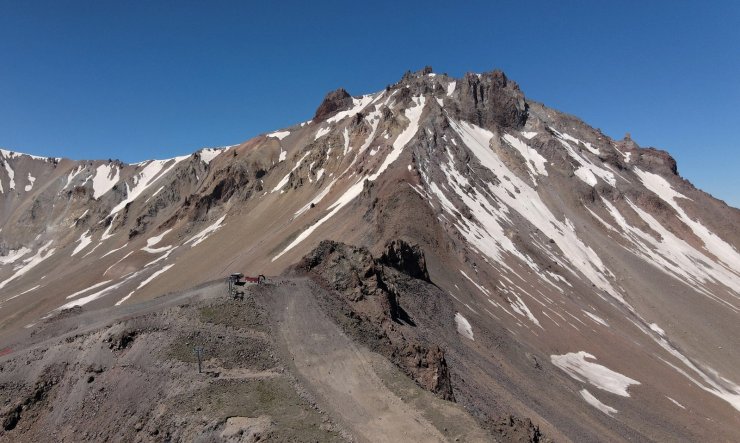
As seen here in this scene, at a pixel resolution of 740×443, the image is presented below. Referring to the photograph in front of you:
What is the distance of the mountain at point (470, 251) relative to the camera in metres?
40.7

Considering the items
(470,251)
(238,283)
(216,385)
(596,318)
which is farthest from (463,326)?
(596,318)

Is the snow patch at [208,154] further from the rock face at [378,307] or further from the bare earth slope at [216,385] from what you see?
the bare earth slope at [216,385]

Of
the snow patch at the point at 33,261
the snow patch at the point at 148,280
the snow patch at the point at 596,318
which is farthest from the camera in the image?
the snow patch at the point at 33,261

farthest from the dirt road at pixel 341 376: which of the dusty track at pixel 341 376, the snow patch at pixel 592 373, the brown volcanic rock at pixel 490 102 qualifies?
the brown volcanic rock at pixel 490 102

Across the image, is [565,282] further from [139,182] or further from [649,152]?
[139,182]

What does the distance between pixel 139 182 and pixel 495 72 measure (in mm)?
143639

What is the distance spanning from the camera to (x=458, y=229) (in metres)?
70.4

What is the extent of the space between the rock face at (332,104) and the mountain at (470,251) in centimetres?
80

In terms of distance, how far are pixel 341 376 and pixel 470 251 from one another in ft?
144

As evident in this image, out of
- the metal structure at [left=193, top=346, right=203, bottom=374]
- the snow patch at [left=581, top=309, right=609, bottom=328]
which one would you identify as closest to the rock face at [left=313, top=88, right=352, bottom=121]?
the snow patch at [left=581, top=309, right=609, bottom=328]

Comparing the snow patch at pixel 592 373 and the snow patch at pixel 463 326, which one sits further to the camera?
the snow patch at pixel 592 373

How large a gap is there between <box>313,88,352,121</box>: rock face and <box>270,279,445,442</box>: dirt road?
141 metres

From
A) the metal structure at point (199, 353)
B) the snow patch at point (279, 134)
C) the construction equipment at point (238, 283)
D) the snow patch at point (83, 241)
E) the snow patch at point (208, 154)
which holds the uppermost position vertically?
the snow patch at point (208, 154)

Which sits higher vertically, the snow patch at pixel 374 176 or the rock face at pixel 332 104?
the rock face at pixel 332 104
